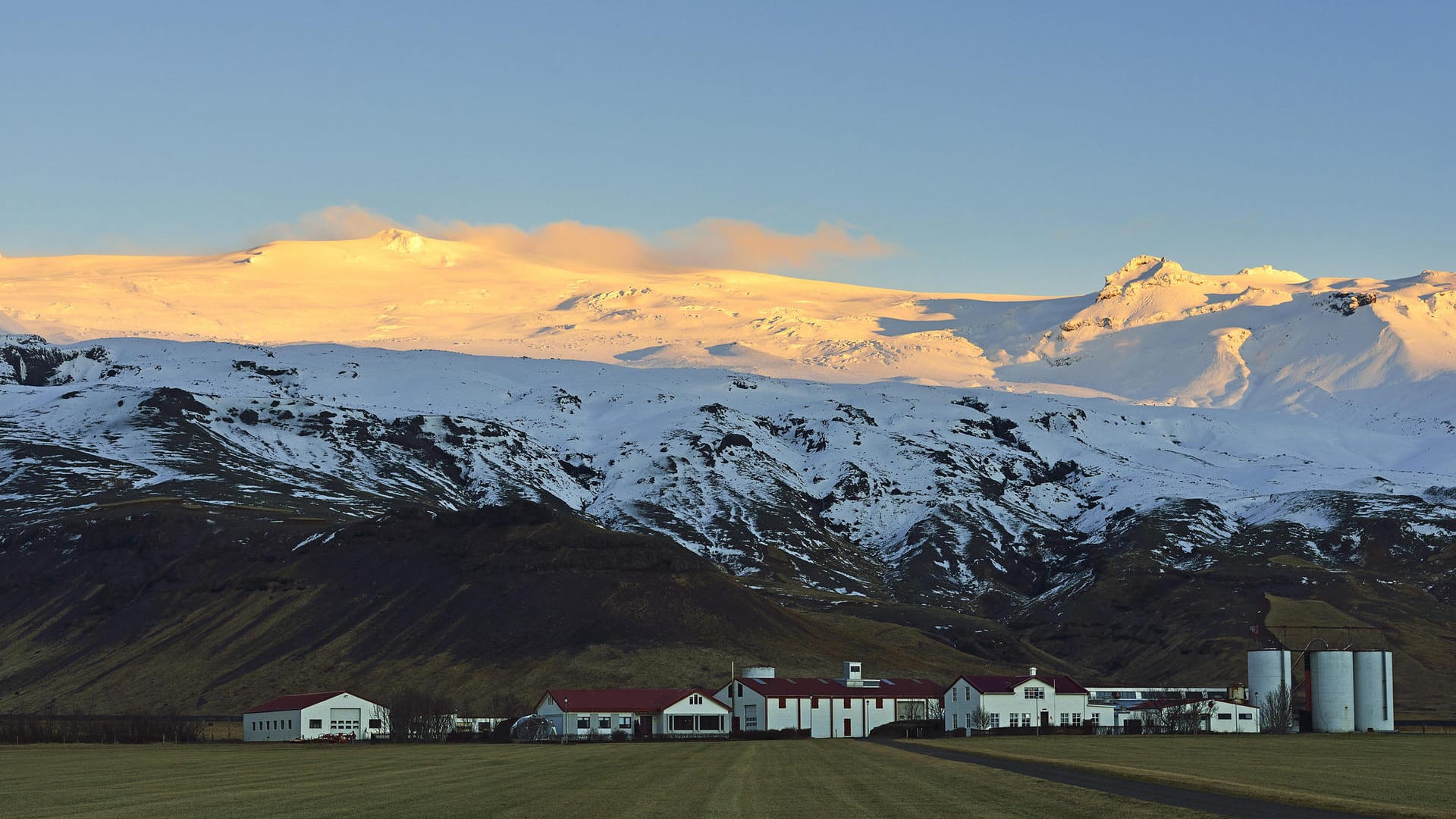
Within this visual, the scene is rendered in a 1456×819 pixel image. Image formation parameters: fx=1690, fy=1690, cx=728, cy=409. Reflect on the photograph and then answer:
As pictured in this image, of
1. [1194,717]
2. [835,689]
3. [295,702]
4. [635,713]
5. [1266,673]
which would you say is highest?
[1266,673]

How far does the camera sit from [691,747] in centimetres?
11419

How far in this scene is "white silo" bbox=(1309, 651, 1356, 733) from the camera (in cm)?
15450

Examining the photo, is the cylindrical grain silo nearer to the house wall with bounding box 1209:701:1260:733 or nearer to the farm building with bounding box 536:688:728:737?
the house wall with bounding box 1209:701:1260:733

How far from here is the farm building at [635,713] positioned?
144 metres

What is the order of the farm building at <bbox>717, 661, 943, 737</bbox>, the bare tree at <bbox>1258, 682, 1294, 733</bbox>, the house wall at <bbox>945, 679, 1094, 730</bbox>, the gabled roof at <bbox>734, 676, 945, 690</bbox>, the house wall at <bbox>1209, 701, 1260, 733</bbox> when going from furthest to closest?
the bare tree at <bbox>1258, 682, 1294, 733</bbox> → the gabled roof at <bbox>734, 676, 945, 690</bbox> → the farm building at <bbox>717, 661, 943, 737</bbox> → the house wall at <bbox>1209, 701, 1260, 733</bbox> → the house wall at <bbox>945, 679, 1094, 730</bbox>

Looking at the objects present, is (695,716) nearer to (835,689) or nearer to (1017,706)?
(835,689)

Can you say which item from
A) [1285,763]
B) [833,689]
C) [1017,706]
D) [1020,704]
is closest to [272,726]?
[833,689]

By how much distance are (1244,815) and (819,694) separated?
100 m

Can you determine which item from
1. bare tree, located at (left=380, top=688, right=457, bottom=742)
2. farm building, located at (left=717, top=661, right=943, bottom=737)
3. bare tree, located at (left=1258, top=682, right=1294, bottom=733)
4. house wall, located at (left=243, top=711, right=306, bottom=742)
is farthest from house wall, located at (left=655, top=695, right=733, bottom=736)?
bare tree, located at (left=1258, top=682, right=1294, bottom=733)

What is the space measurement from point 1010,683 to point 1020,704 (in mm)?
2104

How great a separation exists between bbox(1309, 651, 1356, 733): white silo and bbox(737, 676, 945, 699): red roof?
34349mm

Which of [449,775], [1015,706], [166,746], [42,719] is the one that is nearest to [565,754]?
[449,775]

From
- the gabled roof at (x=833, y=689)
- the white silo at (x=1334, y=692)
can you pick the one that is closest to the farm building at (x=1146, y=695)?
the white silo at (x=1334, y=692)

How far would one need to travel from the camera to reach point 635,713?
479 ft
